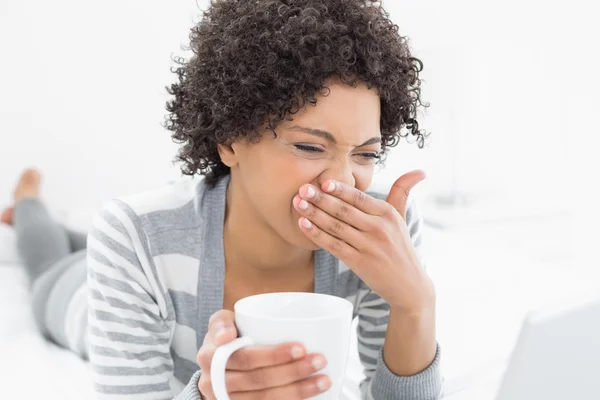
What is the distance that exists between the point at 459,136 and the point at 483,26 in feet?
1.60

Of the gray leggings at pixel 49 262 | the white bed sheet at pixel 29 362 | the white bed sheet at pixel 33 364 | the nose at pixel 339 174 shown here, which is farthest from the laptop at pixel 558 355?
the gray leggings at pixel 49 262

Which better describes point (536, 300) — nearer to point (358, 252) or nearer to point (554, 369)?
point (358, 252)

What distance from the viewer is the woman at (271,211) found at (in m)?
0.93

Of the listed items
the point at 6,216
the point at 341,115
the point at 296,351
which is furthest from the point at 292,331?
the point at 6,216

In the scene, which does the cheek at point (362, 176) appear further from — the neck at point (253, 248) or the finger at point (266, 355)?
the finger at point (266, 355)

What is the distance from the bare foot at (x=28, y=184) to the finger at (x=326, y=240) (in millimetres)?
1765

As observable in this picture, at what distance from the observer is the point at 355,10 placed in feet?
3.24

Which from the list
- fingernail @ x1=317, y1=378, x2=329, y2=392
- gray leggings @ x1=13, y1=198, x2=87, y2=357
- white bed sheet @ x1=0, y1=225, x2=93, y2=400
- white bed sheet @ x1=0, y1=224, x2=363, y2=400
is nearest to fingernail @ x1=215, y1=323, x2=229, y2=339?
fingernail @ x1=317, y1=378, x2=329, y2=392

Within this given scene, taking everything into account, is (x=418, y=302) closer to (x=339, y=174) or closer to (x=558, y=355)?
(x=339, y=174)

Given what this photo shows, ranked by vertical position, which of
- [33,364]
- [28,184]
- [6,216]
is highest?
[28,184]

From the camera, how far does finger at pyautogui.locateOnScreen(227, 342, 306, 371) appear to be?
664mm

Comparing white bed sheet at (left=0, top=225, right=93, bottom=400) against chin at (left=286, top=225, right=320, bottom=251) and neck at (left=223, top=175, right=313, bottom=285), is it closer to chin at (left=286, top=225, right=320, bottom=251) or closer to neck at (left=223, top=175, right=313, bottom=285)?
neck at (left=223, top=175, right=313, bottom=285)

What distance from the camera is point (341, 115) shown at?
3.05ft

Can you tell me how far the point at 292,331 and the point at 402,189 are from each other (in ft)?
1.32
